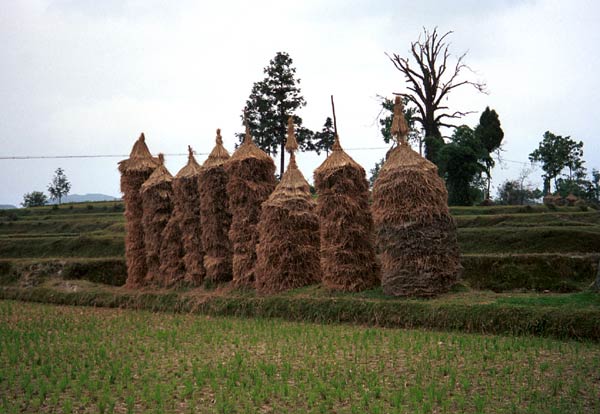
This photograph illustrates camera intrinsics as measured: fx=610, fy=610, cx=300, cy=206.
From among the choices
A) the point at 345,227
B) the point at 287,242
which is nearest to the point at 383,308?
the point at 345,227

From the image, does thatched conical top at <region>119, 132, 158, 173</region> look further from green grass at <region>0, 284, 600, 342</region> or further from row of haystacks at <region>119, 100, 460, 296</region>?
green grass at <region>0, 284, 600, 342</region>

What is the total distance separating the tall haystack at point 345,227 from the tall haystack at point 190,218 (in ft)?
18.8

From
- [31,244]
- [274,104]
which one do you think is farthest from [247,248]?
[274,104]

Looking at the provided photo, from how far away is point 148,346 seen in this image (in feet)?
42.7

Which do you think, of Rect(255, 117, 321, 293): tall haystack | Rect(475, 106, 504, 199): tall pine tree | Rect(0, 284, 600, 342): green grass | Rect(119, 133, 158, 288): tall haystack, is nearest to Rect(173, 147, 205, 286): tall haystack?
Rect(0, 284, 600, 342): green grass

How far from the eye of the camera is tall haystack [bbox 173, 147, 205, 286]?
69.6 ft

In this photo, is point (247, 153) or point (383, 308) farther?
point (247, 153)

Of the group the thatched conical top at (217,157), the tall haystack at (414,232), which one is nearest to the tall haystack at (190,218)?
the thatched conical top at (217,157)

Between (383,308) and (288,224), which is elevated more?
(288,224)

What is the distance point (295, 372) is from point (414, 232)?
20.2 feet

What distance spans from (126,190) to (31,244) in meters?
12.5

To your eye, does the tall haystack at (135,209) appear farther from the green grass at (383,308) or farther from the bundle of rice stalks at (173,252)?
the bundle of rice stalks at (173,252)

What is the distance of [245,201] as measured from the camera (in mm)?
19719

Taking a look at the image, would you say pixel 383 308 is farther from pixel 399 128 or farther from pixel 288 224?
pixel 399 128
